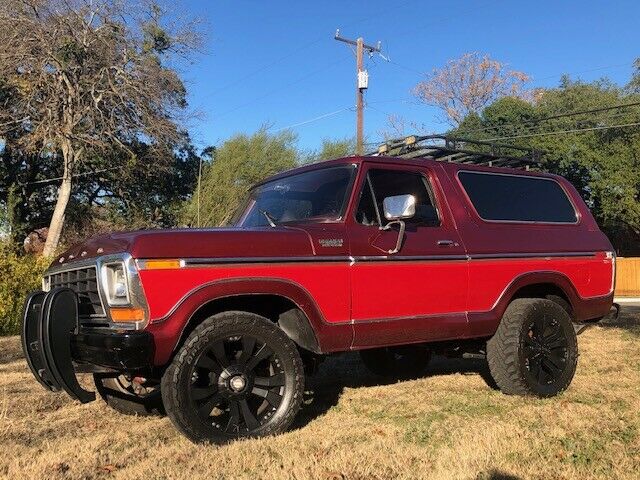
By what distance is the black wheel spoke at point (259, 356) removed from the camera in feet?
13.6

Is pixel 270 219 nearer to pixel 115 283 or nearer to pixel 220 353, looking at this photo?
pixel 220 353

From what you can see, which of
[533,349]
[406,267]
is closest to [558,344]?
[533,349]

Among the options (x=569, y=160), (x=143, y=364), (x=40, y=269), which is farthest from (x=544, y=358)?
(x=569, y=160)

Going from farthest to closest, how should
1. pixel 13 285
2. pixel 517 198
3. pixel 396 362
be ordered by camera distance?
1. pixel 13 285
2. pixel 396 362
3. pixel 517 198

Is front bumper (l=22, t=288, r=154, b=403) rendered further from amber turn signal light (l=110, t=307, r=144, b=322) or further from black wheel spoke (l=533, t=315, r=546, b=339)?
black wheel spoke (l=533, t=315, r=546, b=339)

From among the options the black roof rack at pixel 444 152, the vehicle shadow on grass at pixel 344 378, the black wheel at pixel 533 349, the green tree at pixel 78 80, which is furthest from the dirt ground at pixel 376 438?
the green tree at pixel 78 80

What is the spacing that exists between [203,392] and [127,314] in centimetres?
70

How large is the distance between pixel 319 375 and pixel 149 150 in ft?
60.9

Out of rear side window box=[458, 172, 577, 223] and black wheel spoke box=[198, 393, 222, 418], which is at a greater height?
rear side window box=[458, 172, 577, 223]

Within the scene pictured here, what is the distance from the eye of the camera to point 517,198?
19.3ft

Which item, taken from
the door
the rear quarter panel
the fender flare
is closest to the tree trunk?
the door

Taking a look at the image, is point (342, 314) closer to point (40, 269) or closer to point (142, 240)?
point (142, 240)

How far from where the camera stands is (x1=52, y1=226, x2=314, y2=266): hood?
3.85m

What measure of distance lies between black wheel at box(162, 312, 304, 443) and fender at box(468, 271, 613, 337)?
176 centimetres
